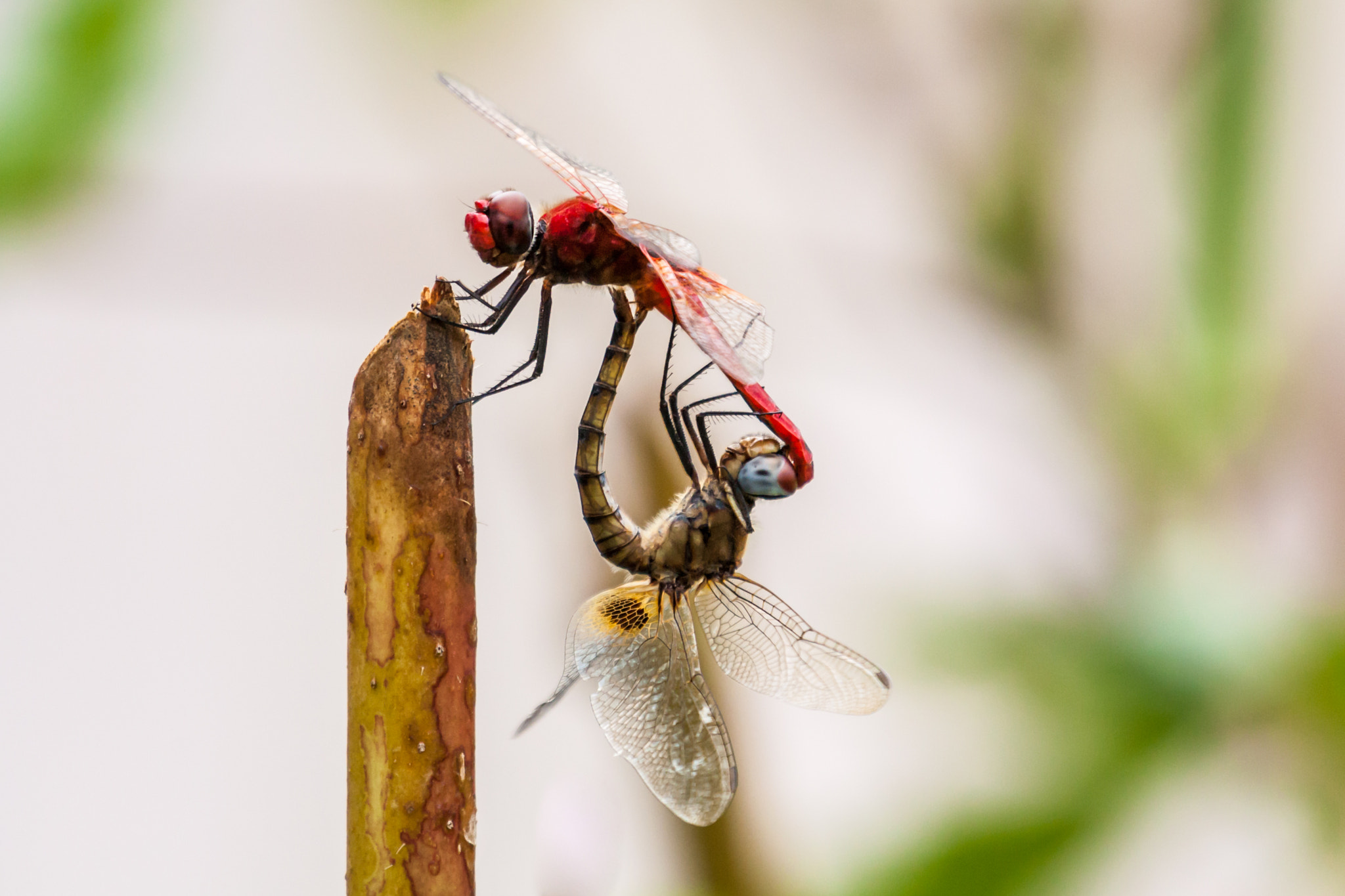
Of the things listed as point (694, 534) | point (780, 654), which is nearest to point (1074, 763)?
point (780, 654)

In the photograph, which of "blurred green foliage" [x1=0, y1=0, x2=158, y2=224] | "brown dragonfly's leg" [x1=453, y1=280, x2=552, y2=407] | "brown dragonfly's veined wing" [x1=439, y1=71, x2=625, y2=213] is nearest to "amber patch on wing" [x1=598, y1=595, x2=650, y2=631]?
"brown dragonfly's leg" [x1=453, y1=280, x2=552, y2=407]

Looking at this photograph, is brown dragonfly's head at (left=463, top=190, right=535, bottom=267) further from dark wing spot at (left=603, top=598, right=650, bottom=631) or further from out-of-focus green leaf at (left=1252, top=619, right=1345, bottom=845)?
out-of-focus green leaf at (left=1252, top=619, right=1345, bottom=845)

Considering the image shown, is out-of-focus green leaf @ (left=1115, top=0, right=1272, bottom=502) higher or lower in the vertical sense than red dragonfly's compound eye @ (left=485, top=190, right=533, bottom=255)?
higher

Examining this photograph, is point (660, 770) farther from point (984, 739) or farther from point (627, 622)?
point (984, 739)

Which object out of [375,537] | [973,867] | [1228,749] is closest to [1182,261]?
[1228,749]

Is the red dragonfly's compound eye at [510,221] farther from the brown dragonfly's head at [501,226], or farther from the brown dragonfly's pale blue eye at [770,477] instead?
the brown dragonfly's pale blue eye at [770,477]

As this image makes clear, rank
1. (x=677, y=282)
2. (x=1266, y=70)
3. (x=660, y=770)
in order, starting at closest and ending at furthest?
1. (x=677, y=282)
2. (x=660, y=770)
3. (x=1266, y=70)
